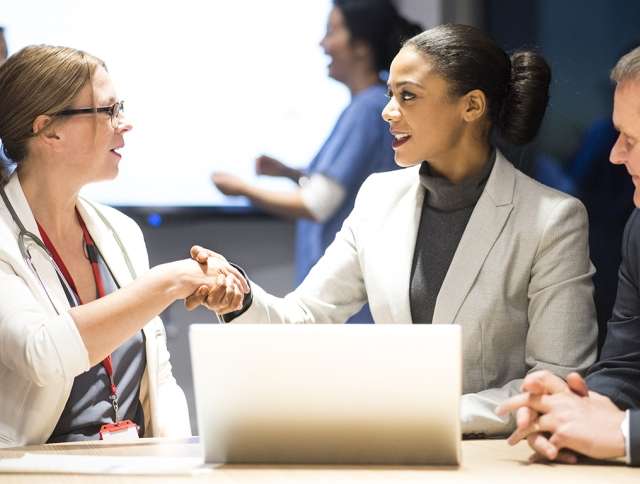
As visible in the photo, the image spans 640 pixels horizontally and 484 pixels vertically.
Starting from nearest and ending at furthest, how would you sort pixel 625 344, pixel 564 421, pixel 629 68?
pixel 564 421 < pixel 629 68 < pixel 625 344

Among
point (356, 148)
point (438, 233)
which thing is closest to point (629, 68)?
point (438, 233)

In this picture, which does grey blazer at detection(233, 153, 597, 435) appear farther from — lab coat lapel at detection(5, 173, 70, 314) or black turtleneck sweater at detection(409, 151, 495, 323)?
lab coat lapel at detection(5, 173, 70, 314)

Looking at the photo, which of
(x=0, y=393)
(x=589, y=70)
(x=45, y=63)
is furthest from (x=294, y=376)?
(x=589, y=70)

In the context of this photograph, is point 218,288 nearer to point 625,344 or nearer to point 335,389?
point 335,389

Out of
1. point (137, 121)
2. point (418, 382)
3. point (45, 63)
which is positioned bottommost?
point (418, 382)

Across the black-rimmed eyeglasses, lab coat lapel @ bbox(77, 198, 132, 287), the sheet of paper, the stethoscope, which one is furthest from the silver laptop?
the black-rimmed eyeglasses

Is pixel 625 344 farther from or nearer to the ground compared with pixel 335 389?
nearer to the ground

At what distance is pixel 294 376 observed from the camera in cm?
166

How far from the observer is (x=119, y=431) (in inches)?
90.9

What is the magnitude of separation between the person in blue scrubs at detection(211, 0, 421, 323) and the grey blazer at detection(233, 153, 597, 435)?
A: 1.33 metres

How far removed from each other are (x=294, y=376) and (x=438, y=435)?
247 millimetres

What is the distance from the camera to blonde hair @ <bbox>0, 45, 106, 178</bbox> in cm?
246

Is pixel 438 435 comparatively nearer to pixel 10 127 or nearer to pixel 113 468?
pixel 113 468

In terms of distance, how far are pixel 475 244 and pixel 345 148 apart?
62.0 inches
